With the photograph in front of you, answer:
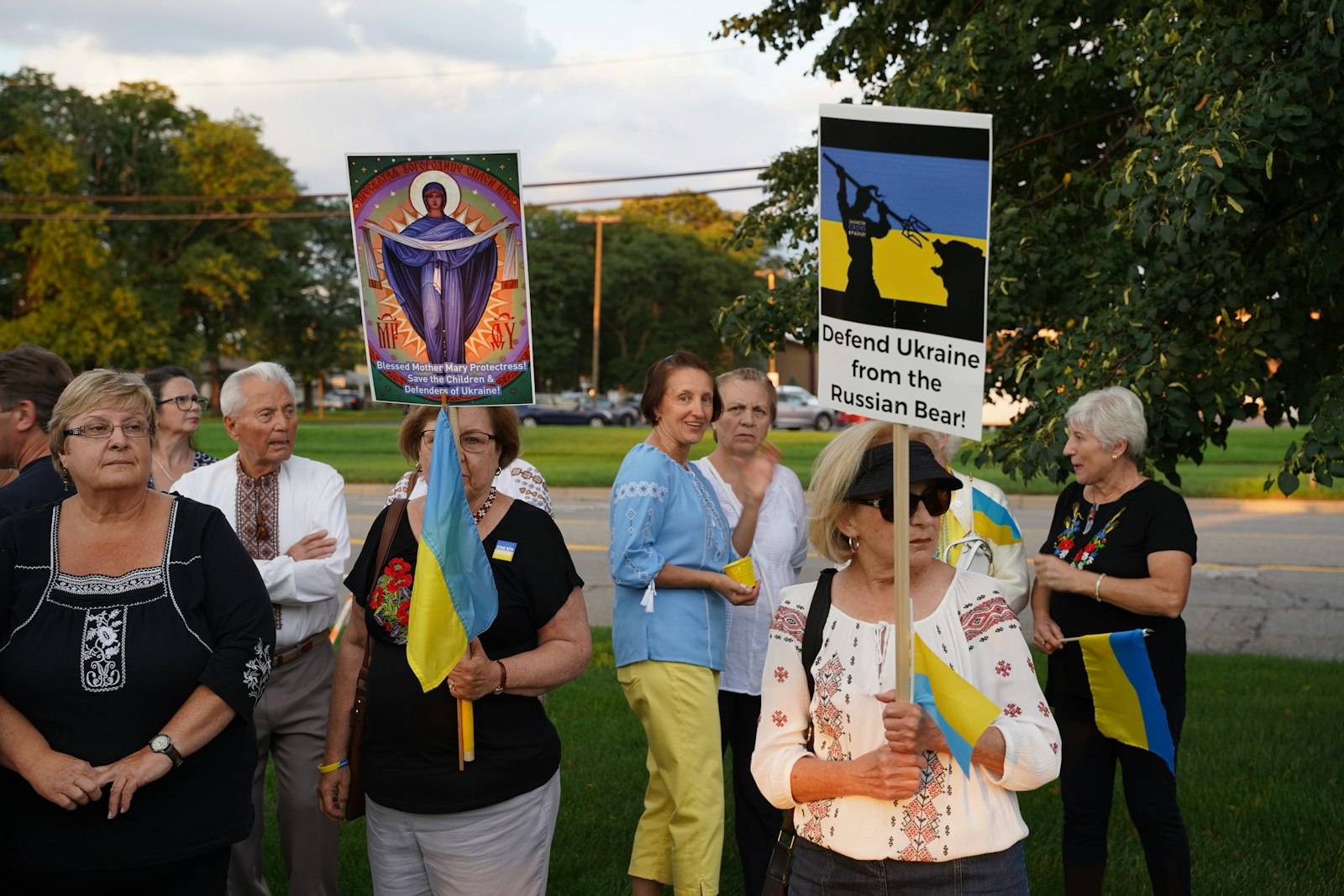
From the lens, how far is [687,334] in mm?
66625

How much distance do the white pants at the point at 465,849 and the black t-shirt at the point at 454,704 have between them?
5 centimetres

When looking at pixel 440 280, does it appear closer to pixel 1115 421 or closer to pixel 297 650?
pixel 297 650

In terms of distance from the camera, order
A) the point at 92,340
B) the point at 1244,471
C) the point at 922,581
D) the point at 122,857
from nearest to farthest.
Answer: the point at 922,581 → the point at 122,857 → the point at 1244,471 → the point at 92,340

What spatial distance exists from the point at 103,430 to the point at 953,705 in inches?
88.2

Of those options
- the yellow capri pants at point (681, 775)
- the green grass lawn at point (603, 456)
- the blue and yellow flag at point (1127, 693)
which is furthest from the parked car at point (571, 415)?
the blue and yellow flag at point (1127, 693)

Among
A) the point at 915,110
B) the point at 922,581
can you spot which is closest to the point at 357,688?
the point at 922,581

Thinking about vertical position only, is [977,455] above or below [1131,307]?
below

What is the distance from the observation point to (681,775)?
14.6 ft

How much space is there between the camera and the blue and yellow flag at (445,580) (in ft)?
10.2

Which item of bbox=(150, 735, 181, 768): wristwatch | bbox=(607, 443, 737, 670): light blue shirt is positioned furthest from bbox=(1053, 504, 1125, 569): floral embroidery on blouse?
bbox=(150, 735, 181, 768): wristwatch

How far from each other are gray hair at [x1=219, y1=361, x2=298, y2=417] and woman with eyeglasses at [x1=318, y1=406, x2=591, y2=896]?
1134 millimetres

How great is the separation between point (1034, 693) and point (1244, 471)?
2257 cm

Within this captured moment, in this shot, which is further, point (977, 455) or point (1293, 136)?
point (977, 455)

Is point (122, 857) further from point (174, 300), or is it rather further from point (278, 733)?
point (174, 300)
